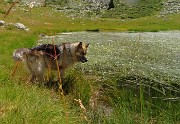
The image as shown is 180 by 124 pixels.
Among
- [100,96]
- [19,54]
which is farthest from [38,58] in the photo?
[100,96]

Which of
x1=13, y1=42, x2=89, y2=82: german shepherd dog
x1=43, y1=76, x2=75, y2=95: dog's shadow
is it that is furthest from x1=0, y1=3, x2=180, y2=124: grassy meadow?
x1=13, y1=42, x2=89, y2=82: german shepherd dog

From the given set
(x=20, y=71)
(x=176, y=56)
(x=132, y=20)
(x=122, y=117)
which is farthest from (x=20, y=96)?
(x=132, y=20)

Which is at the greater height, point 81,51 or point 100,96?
point 100,96

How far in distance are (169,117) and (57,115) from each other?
88.8 inches

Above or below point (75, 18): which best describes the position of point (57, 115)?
above

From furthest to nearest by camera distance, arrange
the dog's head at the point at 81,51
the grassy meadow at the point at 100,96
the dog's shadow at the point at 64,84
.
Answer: the dog's head at the point at 81,51 < the dog's shadow at the point at 64,84 < the grassy meadow at the point at 100,96

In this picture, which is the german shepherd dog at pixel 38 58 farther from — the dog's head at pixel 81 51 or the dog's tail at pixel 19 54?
the dog's head at pixel 81 51

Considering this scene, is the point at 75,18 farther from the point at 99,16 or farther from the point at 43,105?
the point at 43,105

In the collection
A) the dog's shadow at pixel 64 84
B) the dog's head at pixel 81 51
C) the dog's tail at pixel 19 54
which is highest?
the dog's tail at pixel 19 54

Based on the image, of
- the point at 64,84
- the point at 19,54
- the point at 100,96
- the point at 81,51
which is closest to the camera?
the point at 100,96

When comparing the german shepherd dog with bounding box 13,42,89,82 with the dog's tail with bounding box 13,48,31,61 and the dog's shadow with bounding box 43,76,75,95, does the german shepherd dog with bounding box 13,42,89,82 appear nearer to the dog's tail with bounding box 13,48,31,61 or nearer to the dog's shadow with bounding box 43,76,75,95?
the dog's tail with bounding box 13,48,31,61

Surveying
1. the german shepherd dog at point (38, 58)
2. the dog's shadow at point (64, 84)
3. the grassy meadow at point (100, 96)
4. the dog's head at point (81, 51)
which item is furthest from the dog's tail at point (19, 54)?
the dog's head at point (81, 51)

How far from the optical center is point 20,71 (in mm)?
15133

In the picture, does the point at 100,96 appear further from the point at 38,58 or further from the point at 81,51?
the point at 81,51
